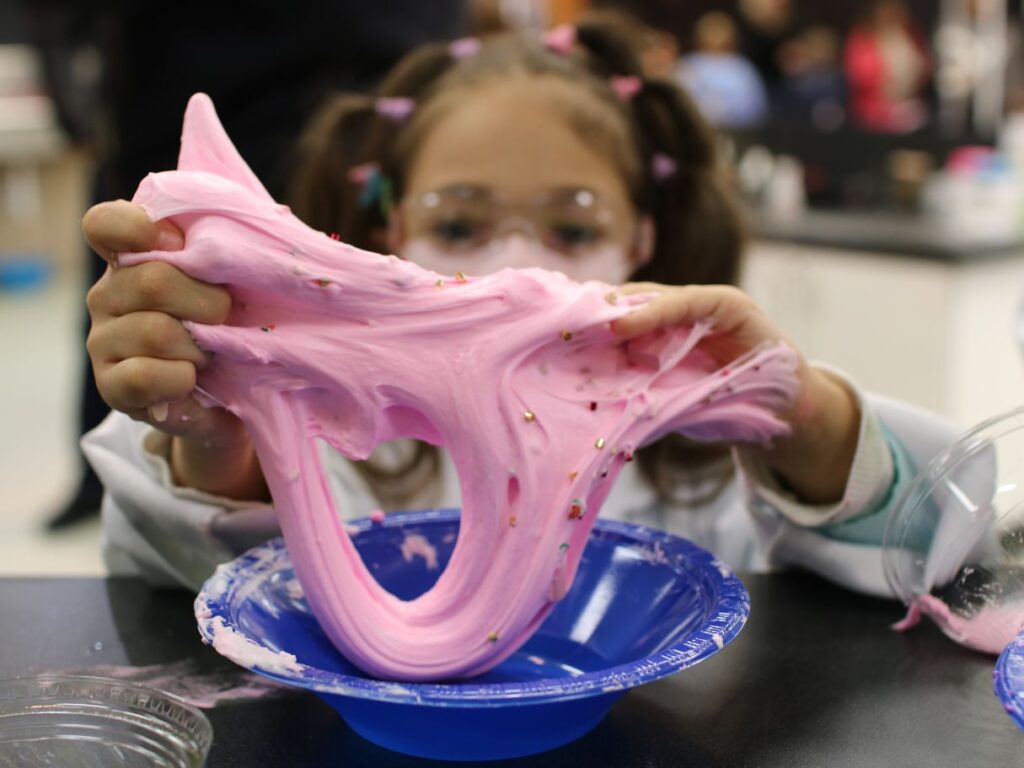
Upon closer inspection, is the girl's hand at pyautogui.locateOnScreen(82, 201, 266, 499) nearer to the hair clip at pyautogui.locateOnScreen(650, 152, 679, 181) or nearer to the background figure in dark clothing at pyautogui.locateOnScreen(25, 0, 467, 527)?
the hair clip at pyautogui.locateOnScreen(650, 152, 679, 181)

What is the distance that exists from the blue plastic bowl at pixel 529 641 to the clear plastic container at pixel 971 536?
0.48 ft

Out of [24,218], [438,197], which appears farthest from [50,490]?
[24,218]

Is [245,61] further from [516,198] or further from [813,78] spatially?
[813,78]

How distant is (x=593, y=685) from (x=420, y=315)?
236 mm

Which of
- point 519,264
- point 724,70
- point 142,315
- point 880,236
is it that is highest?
point 142,315

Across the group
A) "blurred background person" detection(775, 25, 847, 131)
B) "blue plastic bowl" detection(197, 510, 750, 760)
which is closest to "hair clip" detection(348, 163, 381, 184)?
"blue plastic bowl" detection(197, 510, 750, 760)

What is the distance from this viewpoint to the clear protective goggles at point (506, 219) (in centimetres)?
115

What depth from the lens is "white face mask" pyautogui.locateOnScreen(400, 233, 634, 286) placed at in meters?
1.13

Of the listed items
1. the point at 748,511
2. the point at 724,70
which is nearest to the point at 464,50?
the point at 748,511

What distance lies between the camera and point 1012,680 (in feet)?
2.01

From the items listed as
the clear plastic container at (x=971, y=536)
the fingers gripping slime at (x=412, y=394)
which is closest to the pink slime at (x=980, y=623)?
the clear plastic container at (x=971, y=536)

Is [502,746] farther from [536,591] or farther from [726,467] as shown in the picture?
[726,467]

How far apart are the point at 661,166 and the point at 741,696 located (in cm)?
72

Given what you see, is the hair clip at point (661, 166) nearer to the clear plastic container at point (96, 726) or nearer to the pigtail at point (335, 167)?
the pigtail at point (335, 167)
